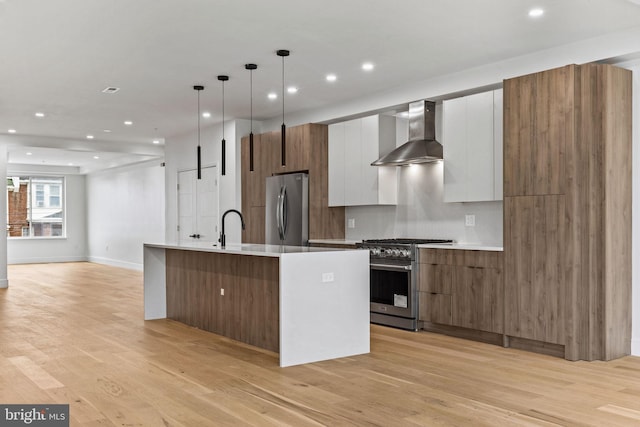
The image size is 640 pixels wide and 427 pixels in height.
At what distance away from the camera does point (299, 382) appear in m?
4.03

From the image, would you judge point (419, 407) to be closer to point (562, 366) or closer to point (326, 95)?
point (562, 366)

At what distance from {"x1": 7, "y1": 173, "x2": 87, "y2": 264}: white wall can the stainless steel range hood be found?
12803 millimetres

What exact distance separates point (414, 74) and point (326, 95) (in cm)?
134

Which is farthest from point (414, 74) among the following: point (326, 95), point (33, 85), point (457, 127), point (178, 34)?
point (33, 85)

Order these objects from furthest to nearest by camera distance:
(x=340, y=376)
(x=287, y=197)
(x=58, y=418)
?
(x=287, y=197)
(x=340, y=376)
(x=58, y=418)

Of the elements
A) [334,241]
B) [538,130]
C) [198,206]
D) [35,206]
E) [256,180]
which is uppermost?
[538,130]

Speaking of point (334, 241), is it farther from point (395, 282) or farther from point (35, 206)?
point (35, 206)

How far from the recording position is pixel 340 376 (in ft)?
13.7

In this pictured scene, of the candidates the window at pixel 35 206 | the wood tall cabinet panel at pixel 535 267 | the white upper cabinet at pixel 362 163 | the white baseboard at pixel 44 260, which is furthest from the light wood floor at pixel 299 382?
the window at pixel 35 206

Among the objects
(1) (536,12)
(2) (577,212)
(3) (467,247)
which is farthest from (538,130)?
(3) (467,247)

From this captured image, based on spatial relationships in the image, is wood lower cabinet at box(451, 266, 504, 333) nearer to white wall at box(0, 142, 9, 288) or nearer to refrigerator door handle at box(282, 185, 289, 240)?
refrigerator door handle at box(282, 185, 289, 240)

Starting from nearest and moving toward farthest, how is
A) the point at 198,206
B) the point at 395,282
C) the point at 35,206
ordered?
the point at 395,282 → the point at 198,206 → the point at 35,206

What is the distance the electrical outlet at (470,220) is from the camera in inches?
245

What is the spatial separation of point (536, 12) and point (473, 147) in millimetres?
1743
